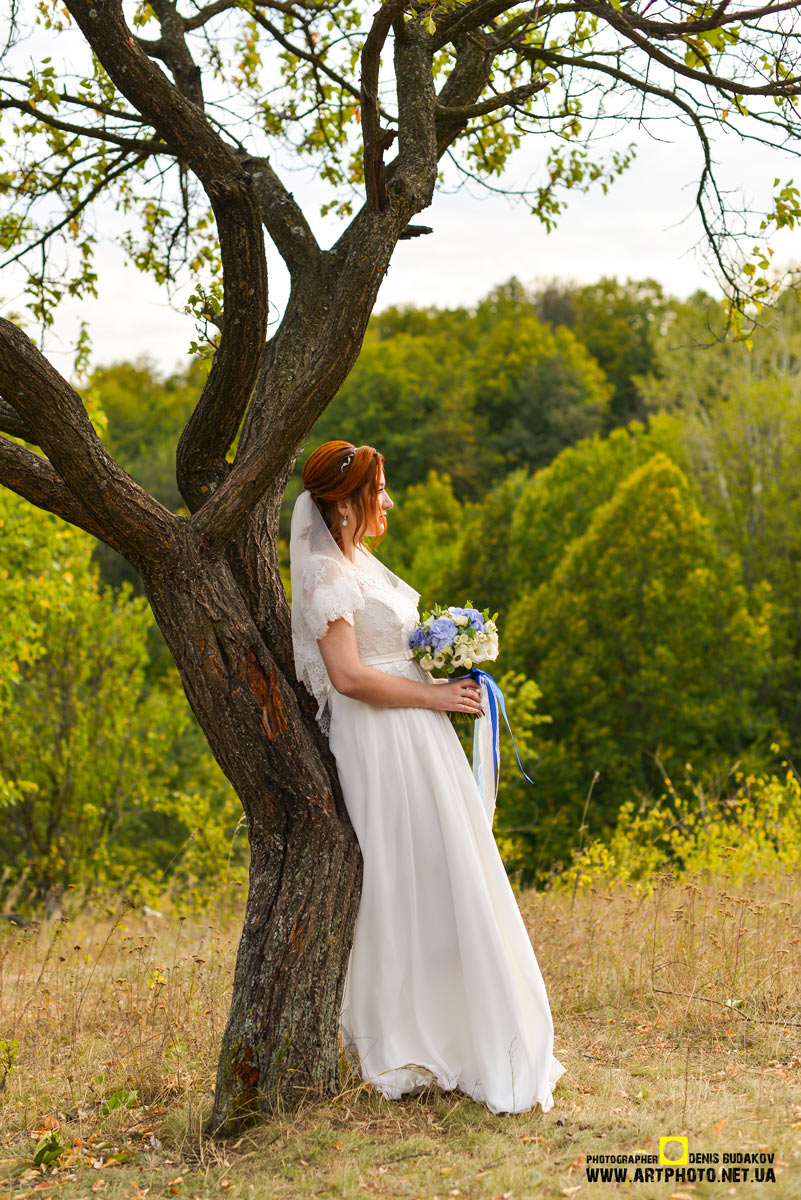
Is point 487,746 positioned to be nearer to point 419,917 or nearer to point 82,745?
point 419,917

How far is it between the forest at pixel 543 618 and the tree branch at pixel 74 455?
1.24 m

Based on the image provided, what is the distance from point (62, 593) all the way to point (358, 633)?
7.74 metres

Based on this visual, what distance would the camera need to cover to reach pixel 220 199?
4.04 metres

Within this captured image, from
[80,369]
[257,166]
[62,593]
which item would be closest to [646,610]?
[62,593]

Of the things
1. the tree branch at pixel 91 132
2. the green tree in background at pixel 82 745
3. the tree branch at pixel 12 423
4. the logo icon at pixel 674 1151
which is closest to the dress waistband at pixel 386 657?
the tree branch at pixel 12 423

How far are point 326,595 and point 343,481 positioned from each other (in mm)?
474

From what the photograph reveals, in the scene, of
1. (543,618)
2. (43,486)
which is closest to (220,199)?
(43,486)

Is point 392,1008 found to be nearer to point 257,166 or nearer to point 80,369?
point 257,166

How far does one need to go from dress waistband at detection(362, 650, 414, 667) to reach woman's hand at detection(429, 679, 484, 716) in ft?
0.57

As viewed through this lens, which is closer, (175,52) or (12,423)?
(12,423)

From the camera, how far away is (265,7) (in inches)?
247

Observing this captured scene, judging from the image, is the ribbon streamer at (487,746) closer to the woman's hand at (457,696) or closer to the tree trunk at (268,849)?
the woman's hand at (457,696)

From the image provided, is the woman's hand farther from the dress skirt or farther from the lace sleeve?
the lace sleeve

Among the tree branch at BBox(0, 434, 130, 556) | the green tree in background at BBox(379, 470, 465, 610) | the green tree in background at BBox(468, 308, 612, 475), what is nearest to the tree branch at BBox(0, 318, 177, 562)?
the tree branch at BBox(0, 434, 130, 556)
